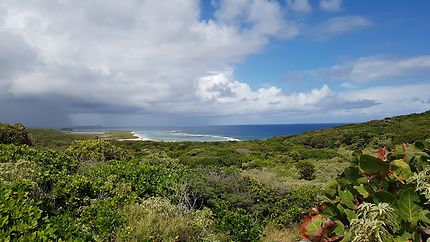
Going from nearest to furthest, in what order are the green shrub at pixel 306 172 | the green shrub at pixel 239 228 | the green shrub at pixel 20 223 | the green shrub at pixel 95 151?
the green shrub at pixel 20 223, the green shrub at pixel 239 228, the green shrub at pixel 95 151, the green shrub at pixel 306 172

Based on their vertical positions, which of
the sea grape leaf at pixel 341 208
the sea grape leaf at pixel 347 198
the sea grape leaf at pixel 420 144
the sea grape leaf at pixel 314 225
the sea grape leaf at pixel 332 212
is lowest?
the sea grape leaf at pixel 314 225

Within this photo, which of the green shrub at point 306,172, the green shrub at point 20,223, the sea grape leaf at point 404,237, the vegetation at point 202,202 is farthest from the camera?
the green shrub at point 306,172

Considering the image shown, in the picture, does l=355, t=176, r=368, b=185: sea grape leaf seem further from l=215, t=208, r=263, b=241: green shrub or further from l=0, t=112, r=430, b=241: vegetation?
l=215, t=208, r=263, b=241: green shrub

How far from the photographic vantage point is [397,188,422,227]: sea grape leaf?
1.95 meters

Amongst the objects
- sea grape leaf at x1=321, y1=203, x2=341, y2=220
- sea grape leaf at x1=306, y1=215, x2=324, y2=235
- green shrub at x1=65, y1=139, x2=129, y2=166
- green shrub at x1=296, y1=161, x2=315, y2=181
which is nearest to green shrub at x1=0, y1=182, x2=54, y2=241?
sea grape leaf at x1=306, y1=215, x2=324, y2=235

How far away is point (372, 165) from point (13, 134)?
22.1 meters

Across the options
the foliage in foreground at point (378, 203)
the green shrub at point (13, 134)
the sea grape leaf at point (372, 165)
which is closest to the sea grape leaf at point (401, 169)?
the foliage in foreground at point (378, 203)

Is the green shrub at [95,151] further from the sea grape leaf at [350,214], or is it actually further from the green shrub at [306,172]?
the sea grape leaf at [350,214]

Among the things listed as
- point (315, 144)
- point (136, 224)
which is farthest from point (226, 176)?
point (315, 144)

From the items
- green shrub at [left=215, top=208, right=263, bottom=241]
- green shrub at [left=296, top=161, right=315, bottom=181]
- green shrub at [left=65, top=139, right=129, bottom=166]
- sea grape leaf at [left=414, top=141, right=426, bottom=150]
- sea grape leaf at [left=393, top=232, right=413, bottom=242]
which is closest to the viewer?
sea grape leaf at [left=393, top=232, right=413, bottom=242]

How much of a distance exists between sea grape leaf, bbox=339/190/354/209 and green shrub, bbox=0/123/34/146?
69.6ft

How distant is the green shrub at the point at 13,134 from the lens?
2007 cm

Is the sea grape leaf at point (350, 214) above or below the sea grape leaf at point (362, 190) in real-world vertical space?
below

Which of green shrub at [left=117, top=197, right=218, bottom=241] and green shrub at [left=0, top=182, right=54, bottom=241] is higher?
green shrub at [left=0, top=182, right=54, bottom=241]
